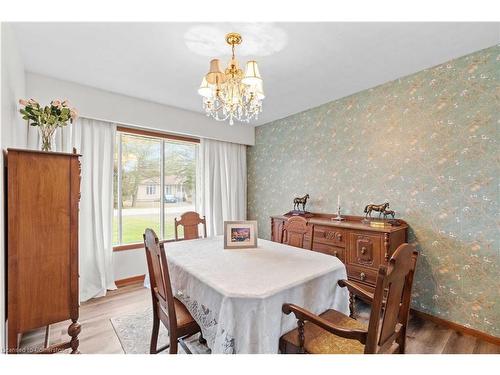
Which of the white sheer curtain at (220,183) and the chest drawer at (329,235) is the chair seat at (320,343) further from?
the white sheer curtain at (220,183)

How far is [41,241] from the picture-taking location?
1.63m

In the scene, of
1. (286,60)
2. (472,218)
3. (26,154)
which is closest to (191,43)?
(286,60)

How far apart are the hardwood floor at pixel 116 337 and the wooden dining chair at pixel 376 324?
0.96 m

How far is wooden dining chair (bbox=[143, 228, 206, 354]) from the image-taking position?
1.46 m

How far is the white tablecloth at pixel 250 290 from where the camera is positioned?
3.97 ft

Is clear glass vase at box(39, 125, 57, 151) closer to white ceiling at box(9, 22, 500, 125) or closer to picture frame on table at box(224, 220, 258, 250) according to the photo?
white ceiling at box(9, 22, 500, 125)

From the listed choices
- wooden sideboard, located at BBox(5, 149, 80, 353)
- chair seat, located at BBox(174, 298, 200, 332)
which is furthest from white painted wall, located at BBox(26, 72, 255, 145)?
chair seat, located at BBox(174, 298, 200, 332)

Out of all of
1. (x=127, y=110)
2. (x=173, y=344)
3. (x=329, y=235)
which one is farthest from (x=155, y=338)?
(x=127, y=110)

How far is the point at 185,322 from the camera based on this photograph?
157 centimetres

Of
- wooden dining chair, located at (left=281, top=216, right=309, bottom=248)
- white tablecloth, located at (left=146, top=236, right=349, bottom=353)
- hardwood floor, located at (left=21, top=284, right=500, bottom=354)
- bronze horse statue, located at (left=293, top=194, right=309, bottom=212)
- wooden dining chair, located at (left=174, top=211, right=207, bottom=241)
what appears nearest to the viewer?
white tablecloth, located at (left=146, top=236, right=349, bottom=353)

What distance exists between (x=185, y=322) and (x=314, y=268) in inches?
35.9

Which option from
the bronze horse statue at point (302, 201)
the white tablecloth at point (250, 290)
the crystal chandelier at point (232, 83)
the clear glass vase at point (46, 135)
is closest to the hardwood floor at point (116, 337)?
the white tablecloth at point (250, 290)

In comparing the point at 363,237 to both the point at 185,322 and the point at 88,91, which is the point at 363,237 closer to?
the point at 185,322

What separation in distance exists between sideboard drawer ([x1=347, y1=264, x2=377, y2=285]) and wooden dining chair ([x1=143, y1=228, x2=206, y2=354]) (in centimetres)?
173
